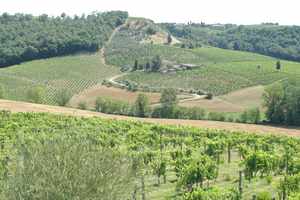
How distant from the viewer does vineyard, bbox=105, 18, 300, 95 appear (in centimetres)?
10006

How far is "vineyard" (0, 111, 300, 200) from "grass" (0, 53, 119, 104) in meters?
43.3

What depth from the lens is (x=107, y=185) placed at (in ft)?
62.6

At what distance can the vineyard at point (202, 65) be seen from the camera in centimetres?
10006

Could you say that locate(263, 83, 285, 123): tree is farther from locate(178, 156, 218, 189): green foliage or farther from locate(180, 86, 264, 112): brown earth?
locate(178, 156, 218, 189): green foliage

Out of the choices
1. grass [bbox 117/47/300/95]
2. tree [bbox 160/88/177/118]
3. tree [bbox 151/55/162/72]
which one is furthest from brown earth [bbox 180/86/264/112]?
tree [bbox 151/55/162/72]

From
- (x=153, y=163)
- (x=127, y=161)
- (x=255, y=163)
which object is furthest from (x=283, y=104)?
(x=127, y=161)

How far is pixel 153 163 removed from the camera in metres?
30.8

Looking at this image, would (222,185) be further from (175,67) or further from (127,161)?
(175,67)

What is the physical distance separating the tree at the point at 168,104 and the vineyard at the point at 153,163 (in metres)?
20.8

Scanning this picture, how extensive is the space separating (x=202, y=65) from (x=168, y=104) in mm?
41686

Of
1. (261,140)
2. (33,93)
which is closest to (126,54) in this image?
(33,93)

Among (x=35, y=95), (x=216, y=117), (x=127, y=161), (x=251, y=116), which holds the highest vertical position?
(x=127, y=161)

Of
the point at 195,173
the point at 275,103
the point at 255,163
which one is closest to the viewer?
the point at 195,173

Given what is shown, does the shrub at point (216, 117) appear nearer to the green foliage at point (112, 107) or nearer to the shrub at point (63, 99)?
the green foliage at point (112, 107)
